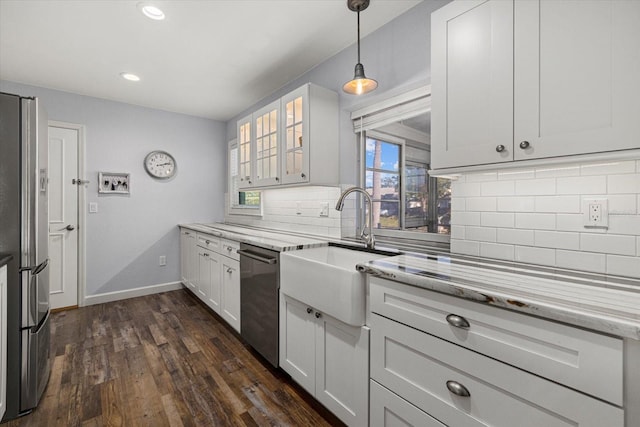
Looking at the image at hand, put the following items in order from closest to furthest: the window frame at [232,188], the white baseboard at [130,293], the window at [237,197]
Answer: the white baseboard at [130,293] → the window at [237,197] → the window frame at [232,188]

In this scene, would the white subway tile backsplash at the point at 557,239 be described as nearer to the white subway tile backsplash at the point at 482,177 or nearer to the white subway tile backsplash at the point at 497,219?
the white subway tile backsplash at the point at 497,219

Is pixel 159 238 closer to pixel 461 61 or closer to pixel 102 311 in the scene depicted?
pixel 102 311

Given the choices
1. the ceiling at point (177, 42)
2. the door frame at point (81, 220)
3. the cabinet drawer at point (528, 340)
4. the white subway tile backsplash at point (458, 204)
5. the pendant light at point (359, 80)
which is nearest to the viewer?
the cabinet drawer at point (528, 340)

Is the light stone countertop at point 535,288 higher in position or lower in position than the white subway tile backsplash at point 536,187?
lower

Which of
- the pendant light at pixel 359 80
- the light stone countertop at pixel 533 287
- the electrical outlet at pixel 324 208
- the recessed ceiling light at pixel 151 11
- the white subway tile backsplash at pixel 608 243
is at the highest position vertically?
the recessed ceiling light at pixel 151 11

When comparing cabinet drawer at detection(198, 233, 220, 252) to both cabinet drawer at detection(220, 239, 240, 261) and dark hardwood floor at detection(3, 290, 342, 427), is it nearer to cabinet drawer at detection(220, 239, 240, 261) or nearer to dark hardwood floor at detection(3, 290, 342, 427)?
cabinet drawer at detection(220, 239, 240, 261)

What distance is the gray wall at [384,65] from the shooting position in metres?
1.92

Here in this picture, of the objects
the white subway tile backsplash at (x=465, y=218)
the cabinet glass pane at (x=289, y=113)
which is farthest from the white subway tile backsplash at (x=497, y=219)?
the cabinet glass pane at (x=289, y=113)

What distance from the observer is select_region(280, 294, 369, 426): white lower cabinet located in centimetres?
140

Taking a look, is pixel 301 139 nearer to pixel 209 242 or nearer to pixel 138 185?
pixel 209 242

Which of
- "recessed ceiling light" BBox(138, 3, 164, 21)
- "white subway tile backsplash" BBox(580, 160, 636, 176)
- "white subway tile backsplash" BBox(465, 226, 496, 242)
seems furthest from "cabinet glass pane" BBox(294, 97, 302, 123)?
"white subway tile backsplash" BBox(580, 160, 636, 176)

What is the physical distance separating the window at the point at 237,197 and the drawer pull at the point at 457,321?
2.95 meters

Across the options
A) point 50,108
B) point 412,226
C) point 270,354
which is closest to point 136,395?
point 270,354

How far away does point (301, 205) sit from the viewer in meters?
3.04
